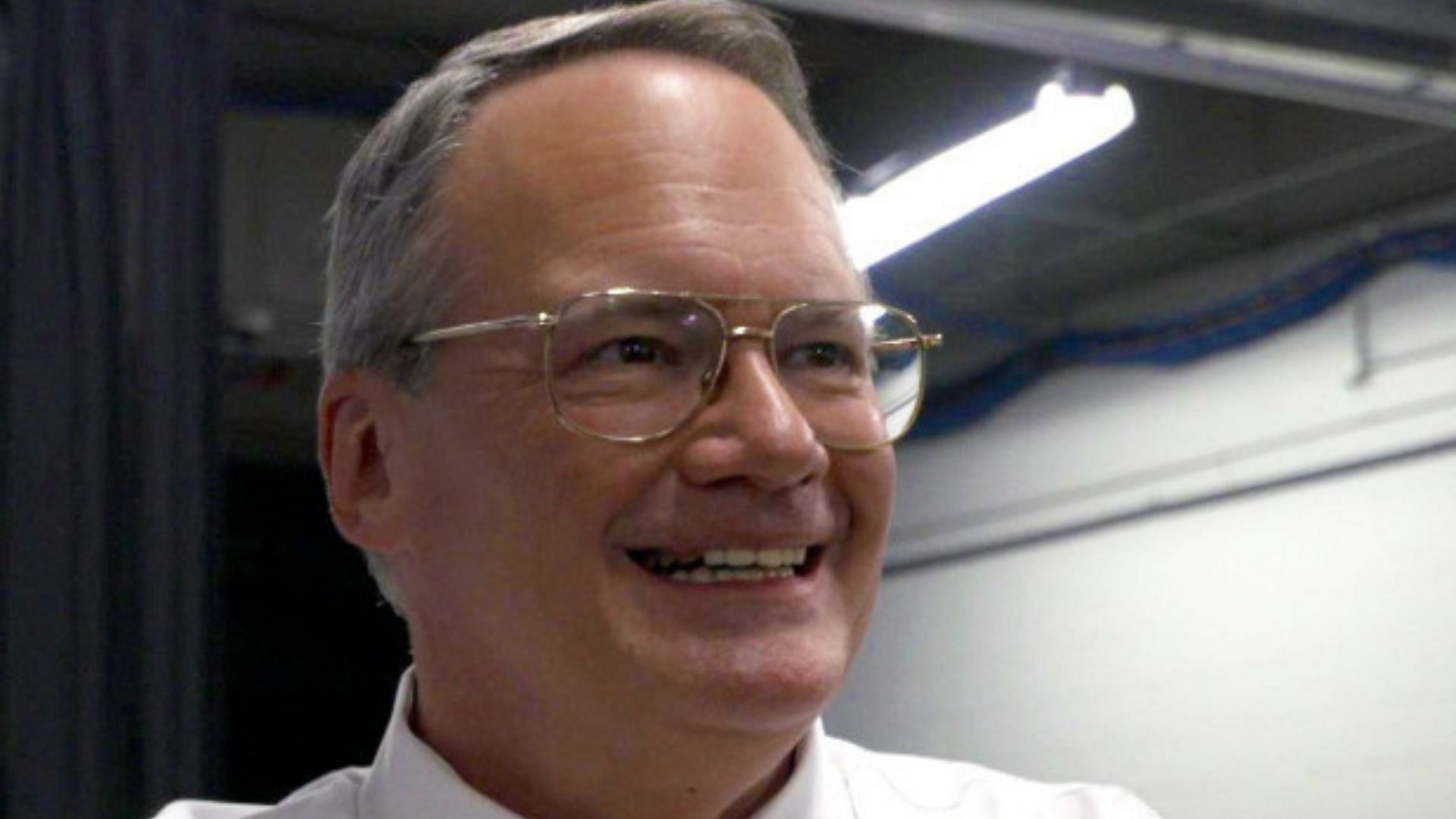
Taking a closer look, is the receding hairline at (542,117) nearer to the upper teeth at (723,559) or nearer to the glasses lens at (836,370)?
the glasses lens at (836,370)

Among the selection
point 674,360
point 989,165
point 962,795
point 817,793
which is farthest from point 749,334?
point 989,165

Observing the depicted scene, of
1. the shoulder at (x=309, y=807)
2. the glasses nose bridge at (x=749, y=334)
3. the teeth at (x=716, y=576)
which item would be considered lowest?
the shoulder at (x=309, y=807)

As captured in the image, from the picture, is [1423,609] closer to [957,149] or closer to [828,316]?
[957,149]

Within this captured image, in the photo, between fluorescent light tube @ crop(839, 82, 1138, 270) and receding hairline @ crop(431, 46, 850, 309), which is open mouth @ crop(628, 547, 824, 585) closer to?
receding hairline @ crop(431, 46, 850, 309)

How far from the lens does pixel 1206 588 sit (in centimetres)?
527

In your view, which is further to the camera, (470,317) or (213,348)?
(213,348)

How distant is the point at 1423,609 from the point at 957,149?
1519 millimetres

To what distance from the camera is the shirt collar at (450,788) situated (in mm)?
1271

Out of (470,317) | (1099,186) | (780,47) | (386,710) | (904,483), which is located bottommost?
(386,710)

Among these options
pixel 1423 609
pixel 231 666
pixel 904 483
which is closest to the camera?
pixel 1423 609

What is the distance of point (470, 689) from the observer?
A: 1280 millimetres

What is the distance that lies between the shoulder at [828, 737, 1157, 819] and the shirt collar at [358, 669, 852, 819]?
74 millimetres

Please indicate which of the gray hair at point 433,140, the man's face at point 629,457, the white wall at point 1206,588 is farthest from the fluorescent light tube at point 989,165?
the man's face at point 629,457

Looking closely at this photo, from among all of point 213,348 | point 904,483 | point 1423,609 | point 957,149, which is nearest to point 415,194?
point 213,348
